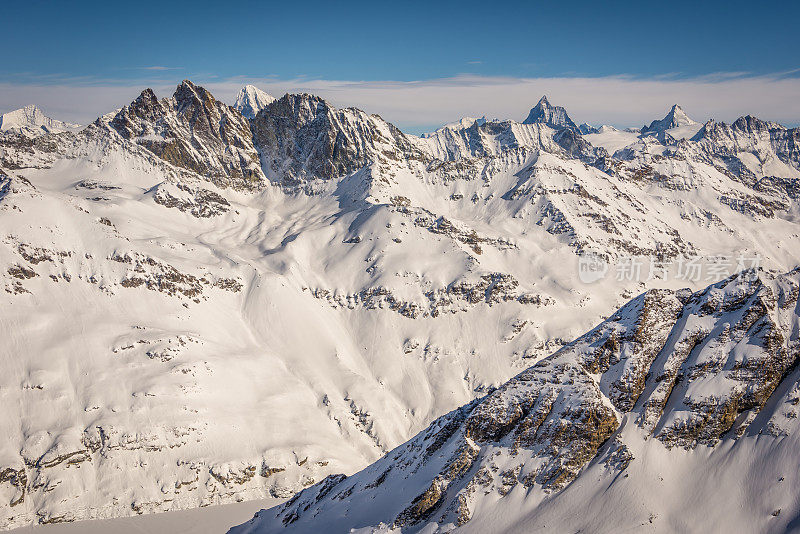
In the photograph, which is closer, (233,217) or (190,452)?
(190,452)

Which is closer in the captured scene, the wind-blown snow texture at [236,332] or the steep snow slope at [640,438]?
the steep snow slope at [640,438]

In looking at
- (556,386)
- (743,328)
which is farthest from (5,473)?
(743,328)

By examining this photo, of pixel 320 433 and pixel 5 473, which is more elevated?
pixel 5 473

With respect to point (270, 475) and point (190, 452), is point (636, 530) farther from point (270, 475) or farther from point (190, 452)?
point (190, 452)

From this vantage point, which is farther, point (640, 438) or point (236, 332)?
point (236, 332)

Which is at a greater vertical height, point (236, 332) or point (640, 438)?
point (236, 332)

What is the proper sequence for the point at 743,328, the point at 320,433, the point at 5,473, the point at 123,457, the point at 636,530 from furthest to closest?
the point at 320,433
the point at 123,457
the point at 5,473
the point at 743,328
the point at 636,530

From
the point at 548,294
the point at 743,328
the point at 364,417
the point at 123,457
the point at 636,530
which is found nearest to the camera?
the point at 636,530

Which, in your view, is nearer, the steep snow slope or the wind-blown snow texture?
the steep snow slope
